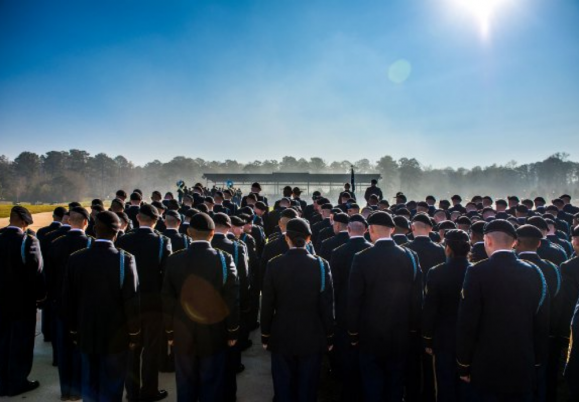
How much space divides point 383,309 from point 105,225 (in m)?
3.48

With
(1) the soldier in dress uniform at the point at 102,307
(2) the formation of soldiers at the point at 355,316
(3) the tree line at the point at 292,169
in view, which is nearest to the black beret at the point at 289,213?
(2) the formation of soldiers at the point at 355,316

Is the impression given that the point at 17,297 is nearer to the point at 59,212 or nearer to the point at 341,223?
the point at 59,212

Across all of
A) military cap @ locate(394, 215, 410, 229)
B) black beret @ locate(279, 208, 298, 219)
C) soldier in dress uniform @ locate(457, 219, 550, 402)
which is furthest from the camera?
military cap @ locate(394, 215, 410, 229)

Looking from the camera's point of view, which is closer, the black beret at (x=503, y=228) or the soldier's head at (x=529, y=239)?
the black beret at (x=503, y=228)

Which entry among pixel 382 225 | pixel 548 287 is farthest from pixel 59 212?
pixel 548 287

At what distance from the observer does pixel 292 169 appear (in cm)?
10912

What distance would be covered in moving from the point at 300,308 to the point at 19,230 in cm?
448

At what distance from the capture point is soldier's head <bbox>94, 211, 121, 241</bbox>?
13.5 feet

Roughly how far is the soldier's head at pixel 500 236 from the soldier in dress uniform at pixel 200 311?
2.87 meters

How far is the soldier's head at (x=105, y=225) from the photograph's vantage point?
13.5 feet

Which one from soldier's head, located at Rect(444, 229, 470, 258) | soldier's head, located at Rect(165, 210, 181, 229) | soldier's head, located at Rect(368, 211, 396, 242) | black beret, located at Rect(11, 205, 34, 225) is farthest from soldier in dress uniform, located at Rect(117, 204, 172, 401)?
soldier's head, located at Rect(444, 229, 470, 258)

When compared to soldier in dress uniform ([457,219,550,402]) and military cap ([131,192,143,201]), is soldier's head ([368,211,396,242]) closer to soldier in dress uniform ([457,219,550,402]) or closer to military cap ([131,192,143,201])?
soldier in dress uniform ([457,219,550,402])

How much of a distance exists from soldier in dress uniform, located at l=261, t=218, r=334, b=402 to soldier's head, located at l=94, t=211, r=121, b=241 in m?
1.90

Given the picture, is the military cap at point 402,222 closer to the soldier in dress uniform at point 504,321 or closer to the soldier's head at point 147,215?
the soldier in dress uniform at point 504,321
